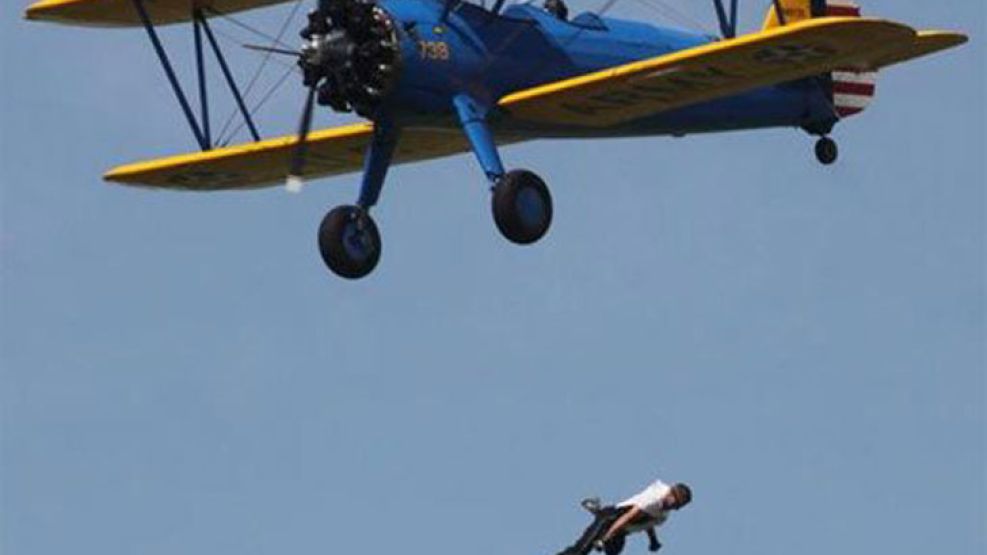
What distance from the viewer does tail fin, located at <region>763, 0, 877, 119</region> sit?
4669 centimetres

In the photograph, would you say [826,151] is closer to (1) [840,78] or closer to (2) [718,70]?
(1) [840,78]

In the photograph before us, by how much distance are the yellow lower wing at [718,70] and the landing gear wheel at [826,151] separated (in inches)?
125

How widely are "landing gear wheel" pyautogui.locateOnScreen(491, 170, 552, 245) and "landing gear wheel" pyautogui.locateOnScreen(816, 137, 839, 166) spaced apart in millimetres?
5287

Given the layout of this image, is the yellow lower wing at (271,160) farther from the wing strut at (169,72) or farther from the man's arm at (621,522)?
the man's arm at (621,522)

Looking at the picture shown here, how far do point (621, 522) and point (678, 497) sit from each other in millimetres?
518

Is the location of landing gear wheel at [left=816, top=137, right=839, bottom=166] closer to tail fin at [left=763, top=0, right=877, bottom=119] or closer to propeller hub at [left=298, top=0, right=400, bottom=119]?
tail fin at [left=763, top=0, right=877, bottom=119]

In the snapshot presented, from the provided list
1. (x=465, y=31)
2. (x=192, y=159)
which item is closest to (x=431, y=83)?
(x=465, y=31)

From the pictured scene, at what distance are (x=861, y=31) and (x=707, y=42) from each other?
4.30 metres

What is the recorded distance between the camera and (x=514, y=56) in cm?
4234

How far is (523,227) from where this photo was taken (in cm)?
4103

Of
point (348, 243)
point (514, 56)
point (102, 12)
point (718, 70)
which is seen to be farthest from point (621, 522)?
point (102, 12)

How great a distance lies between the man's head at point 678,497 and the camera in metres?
34.3

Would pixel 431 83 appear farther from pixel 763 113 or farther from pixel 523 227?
pixel 763 113

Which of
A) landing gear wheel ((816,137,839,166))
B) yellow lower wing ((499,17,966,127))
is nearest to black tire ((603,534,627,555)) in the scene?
yellow lower wing ((499,17,966,127))
